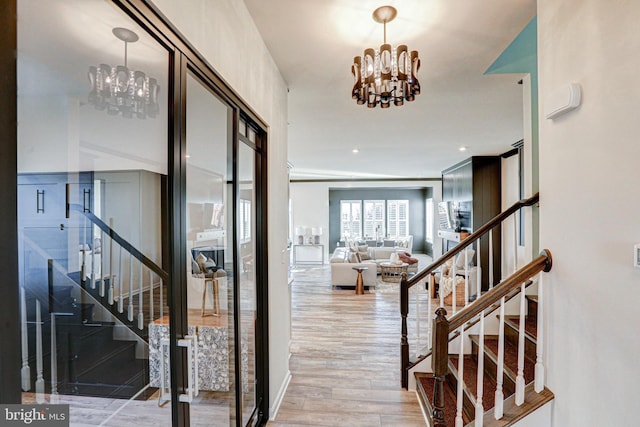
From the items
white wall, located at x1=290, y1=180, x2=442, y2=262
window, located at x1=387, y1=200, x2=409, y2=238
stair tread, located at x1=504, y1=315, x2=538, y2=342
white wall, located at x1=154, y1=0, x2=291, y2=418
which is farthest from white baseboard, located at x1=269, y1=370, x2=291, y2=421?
window, located at x1=387, y1=200, x2=409, y2=238

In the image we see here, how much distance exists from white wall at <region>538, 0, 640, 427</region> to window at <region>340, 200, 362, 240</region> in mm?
11100

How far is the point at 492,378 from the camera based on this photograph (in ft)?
8.29

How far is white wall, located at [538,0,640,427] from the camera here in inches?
49.8

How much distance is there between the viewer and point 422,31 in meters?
2.21

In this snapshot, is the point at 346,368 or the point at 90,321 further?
the point at 346,368

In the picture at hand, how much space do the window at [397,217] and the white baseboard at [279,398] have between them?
34.1 feet

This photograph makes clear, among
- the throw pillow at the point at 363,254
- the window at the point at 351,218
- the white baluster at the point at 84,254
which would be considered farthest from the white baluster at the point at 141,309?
the window at the point at 351,218

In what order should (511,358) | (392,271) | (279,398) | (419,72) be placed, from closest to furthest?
(511,358) < (279,398) < (419,72) < (392,271)

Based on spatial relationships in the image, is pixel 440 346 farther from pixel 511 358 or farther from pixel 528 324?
pixel 528 324

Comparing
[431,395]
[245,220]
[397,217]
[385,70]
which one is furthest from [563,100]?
[397,217]

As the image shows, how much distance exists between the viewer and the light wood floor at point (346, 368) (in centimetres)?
257

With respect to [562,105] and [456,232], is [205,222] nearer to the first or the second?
[562,105]

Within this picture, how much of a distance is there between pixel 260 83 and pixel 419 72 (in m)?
1.48

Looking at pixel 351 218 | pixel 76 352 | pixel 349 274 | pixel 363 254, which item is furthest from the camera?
pixel 351 218
